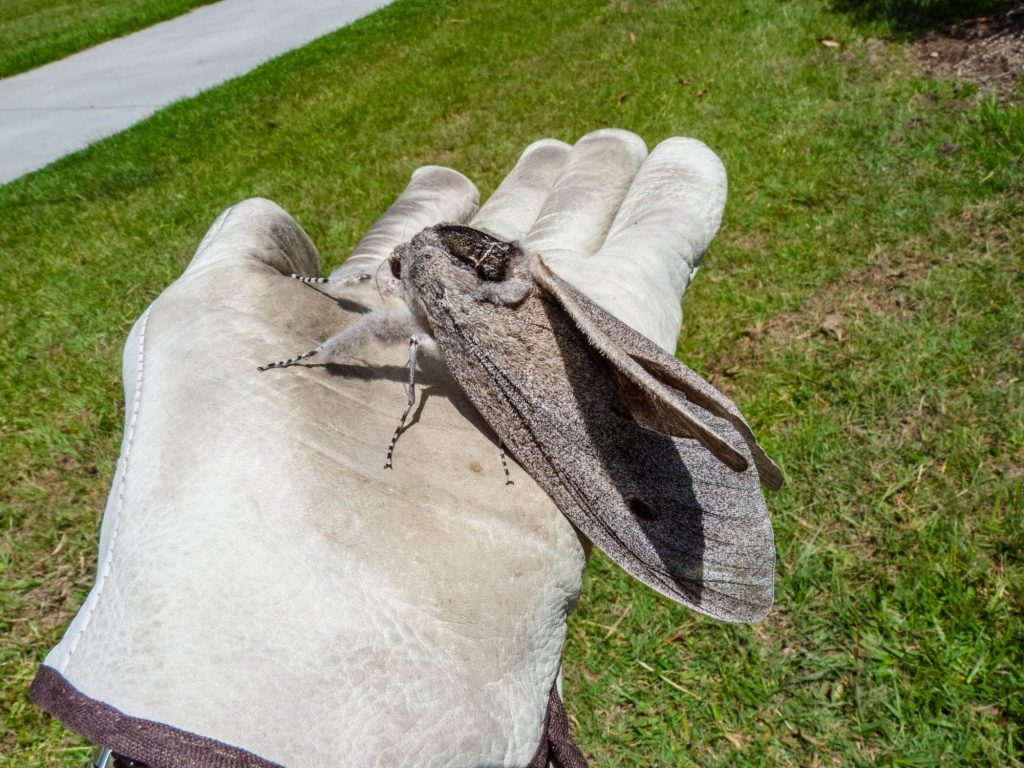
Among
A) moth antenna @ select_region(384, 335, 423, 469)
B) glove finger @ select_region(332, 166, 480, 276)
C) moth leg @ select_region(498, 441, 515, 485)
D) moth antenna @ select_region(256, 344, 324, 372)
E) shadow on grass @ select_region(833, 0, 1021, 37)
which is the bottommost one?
moth leg @ select_region(498, 441, 515, 485)

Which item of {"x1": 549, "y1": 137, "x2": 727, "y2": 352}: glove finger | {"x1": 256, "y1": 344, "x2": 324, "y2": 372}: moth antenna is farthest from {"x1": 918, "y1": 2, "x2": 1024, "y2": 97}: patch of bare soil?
{"x1": 256, "y1": 344, "x2": 324, "y2": 372}: moth antenna

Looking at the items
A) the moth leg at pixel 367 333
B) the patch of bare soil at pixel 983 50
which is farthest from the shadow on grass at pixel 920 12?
the moth leg at pixel 367 333

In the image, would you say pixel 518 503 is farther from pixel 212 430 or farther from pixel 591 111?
pixel 591 111

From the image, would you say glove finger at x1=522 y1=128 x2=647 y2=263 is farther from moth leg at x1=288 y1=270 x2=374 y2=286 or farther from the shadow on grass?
the shadow on grass

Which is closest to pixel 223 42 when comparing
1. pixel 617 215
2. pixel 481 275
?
pixel 617 215

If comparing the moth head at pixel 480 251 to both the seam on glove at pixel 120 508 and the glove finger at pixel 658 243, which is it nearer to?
the glove finger at pixel 658 243
